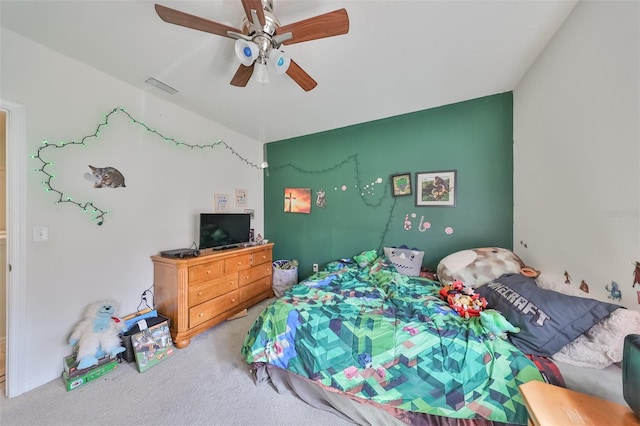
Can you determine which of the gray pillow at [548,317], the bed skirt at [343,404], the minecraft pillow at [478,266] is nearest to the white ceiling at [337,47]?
the minecraft pillow at [478,266]

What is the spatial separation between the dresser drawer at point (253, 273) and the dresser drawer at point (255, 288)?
0.06 m

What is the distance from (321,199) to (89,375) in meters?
2.83

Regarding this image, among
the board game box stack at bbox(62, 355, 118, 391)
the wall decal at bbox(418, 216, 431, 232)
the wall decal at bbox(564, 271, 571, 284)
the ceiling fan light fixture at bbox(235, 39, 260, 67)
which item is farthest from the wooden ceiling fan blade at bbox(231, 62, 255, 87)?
the wall decal at bbox(564, 271, 571, 284)

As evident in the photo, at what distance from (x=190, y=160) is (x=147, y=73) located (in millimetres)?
947

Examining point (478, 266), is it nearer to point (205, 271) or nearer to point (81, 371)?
point (205, 271)

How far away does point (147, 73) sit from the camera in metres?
1.92

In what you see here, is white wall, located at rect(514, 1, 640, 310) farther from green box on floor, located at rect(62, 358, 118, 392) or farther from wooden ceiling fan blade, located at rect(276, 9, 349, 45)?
green box on floor, located at rect(62, 358, 118, 392)

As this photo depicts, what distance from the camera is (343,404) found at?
1375 mm

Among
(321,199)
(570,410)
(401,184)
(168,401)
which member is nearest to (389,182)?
(401,184)

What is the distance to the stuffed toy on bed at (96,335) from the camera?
1.65 metres

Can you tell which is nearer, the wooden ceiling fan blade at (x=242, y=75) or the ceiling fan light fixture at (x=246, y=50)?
the ceiling fan light fixture at (x=246, y=50)

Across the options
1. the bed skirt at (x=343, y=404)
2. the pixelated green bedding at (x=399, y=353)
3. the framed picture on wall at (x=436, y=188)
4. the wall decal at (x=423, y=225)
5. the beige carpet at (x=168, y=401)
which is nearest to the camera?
the pixelated green bedding at (x=399, y=353)

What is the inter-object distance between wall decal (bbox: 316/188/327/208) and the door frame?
108 inches

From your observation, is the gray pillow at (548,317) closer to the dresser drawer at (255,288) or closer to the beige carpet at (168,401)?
the beige carpet at (168,401)
